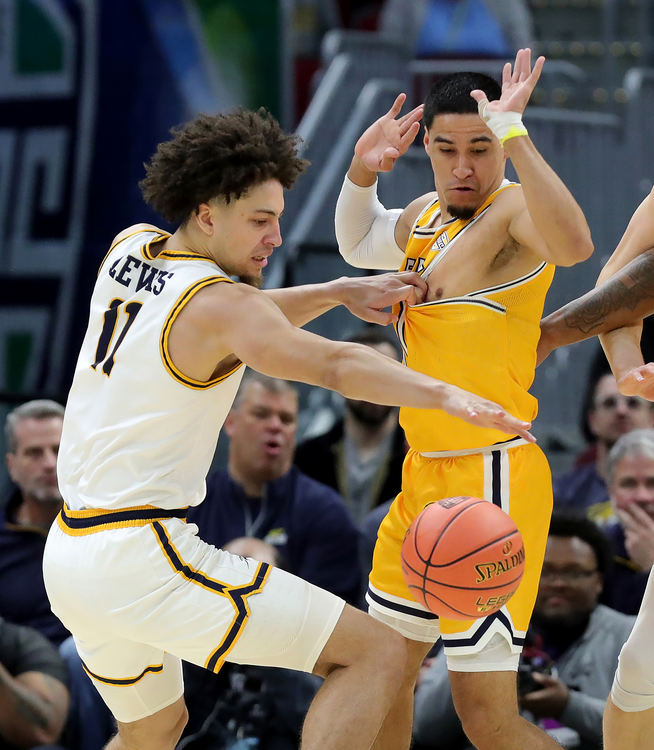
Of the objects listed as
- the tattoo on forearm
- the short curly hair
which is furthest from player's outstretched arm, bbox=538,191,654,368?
the short curly hair

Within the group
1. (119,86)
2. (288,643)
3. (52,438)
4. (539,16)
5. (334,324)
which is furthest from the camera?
(539,16)

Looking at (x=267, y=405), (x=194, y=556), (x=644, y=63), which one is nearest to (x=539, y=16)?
(x=644, y=63)

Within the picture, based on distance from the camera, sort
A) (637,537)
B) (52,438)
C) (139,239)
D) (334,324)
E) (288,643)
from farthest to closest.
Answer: (334,324) < (52,438) < (637,537) < (139,239) < (288,643)

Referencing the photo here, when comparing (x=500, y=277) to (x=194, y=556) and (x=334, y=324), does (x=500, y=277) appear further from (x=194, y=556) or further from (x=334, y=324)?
(x=334, y=324)

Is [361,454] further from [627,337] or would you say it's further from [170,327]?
[170,327]

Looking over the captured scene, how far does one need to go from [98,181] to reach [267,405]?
4756 mm

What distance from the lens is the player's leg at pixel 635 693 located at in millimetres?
4637

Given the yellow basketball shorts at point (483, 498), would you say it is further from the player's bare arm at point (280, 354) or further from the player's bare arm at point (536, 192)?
the player's bare arm at point (536, 192)

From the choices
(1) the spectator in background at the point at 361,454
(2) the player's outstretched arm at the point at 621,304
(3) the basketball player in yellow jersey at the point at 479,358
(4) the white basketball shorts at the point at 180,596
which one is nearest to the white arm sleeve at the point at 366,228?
(3) the basketball player in yellow jersey at the point at 479,358

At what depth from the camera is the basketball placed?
4305mm

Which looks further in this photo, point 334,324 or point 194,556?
point 334,324

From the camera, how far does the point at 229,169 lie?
14.5 feet

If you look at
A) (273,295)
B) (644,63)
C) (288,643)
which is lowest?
(288,643)

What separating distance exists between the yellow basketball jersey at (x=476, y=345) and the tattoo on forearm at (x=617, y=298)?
26 cm
